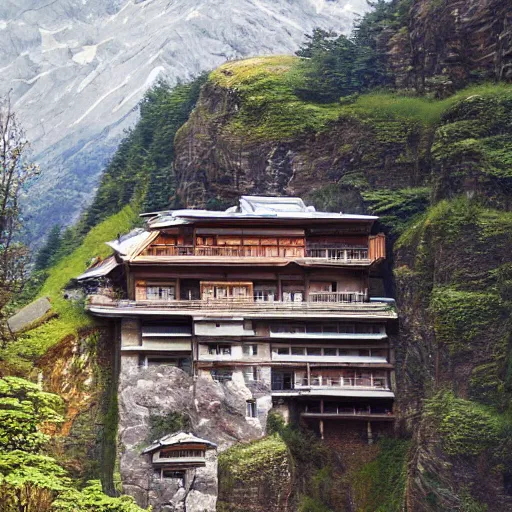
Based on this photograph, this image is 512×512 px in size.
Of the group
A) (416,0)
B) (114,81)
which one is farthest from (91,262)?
(114,81)

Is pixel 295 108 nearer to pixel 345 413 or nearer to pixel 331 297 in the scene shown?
pixel 331 297

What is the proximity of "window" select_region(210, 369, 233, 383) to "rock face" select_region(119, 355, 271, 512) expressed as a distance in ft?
0.77

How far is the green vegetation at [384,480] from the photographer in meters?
48.0

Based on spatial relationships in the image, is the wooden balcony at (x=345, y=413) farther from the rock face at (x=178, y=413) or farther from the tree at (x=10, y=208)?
the tree at (x=10, y=208)

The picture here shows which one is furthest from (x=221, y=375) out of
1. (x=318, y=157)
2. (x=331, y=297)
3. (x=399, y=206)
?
(x=318, y=157)

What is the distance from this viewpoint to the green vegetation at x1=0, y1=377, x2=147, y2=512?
82.5 ft

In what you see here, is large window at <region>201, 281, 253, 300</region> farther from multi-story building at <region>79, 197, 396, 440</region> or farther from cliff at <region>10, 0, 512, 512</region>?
cliff at <region>10, 0, 512, 512</region>

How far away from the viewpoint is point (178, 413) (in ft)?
159

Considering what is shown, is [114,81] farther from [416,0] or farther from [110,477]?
[110,477]

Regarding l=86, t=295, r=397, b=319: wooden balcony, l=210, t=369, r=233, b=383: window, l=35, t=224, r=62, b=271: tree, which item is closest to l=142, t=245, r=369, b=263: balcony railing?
l=86, t=295, r=397, b=319: wooden balcony

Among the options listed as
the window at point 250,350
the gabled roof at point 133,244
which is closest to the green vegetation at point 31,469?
the window at point 250,350

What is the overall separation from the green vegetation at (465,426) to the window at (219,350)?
974 cm

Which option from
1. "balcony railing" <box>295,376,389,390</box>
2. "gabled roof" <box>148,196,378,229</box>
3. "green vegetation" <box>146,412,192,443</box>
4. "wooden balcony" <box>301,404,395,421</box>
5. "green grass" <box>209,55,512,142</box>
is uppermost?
"green grass" <box>209,55,512,142</box>

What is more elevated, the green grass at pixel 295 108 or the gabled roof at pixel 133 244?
the green grass at pixel 295 108
